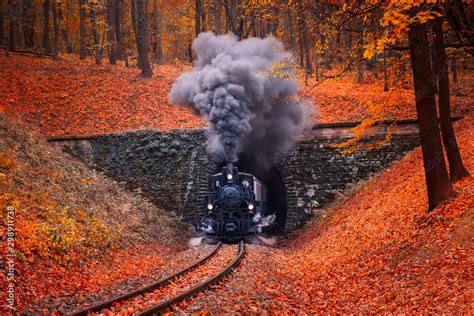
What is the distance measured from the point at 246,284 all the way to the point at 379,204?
700 cm

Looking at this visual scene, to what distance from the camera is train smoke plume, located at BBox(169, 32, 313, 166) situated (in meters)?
17.4

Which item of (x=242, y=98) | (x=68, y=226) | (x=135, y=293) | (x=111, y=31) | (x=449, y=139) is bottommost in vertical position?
(x=135, y=293)

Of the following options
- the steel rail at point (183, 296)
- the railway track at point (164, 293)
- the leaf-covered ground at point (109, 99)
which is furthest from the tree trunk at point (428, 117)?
the leaf-covered ground at point (109, 99)

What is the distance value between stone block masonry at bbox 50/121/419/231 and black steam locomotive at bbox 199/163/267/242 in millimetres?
3008

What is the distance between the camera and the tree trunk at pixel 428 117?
10.4 meters

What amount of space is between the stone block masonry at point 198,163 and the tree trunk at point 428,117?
9.60m

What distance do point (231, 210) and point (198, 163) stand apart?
176 inches

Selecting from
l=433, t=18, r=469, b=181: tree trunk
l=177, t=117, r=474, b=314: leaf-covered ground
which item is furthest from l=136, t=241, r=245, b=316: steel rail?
l=433, t=18, r=469, b=181: tree trunk

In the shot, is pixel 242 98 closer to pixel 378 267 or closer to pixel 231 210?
pixel 231 210

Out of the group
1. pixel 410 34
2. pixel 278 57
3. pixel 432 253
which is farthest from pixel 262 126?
pixel 432 253

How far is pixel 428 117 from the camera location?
10.6m

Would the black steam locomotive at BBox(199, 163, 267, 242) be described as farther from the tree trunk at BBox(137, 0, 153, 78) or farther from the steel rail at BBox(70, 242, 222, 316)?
the tree trunk at BBox(137, 0, 153, 78)

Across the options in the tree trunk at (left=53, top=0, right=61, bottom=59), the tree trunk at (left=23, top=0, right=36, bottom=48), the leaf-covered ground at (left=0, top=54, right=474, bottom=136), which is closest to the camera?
the leaf-covered ground at (left=0, top=54, right=474, bottom=136)

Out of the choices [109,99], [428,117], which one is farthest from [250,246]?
[109,99]
